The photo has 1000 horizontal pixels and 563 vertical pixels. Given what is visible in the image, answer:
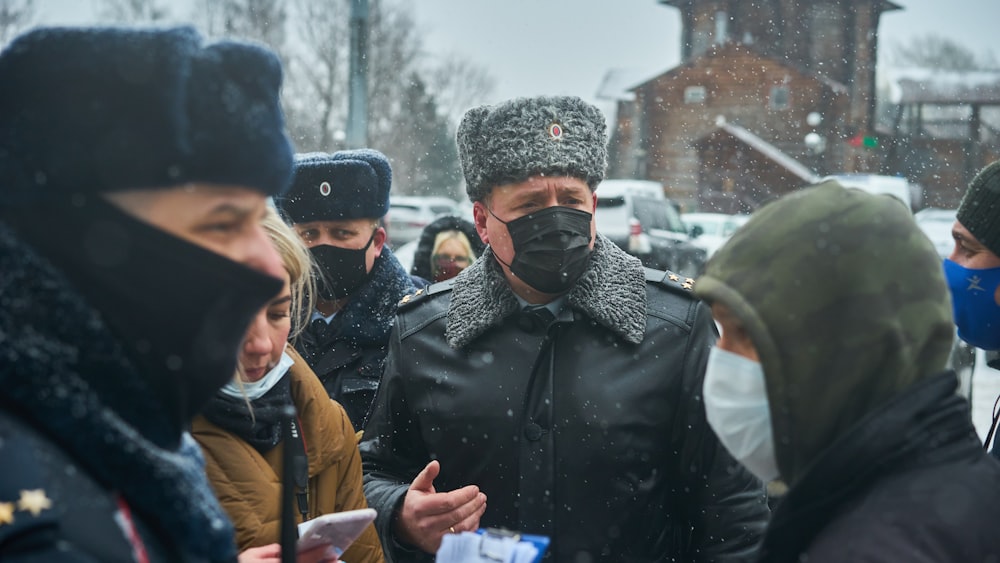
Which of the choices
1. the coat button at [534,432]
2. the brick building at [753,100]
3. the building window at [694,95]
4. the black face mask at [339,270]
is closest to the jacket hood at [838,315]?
the coat button at [534,432]

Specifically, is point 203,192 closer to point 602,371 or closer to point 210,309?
point 210,309

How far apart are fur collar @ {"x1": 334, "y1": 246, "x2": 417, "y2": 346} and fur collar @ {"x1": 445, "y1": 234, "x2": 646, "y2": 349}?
35.4 inches

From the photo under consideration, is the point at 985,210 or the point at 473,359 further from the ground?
the point at 985,210

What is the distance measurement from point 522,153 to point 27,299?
1797 mm

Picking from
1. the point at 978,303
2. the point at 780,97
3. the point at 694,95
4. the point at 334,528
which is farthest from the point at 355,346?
the point at 694,95

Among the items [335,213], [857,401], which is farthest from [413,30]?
[857,401]

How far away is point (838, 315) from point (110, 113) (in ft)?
4.07

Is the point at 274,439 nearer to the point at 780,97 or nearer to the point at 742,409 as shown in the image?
the point at 742,409

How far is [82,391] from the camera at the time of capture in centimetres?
124

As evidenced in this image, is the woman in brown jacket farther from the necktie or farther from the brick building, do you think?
the brick building

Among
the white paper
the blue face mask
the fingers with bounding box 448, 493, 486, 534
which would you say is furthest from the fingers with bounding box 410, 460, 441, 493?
the blue face mask

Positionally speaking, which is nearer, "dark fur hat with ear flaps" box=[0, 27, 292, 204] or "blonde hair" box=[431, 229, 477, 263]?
"dark fur hat with ear flaps" box=[0, 27, 292, 204]

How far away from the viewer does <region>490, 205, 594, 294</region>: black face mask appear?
9.32 feet

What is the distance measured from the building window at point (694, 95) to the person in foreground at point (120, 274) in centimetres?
5118
